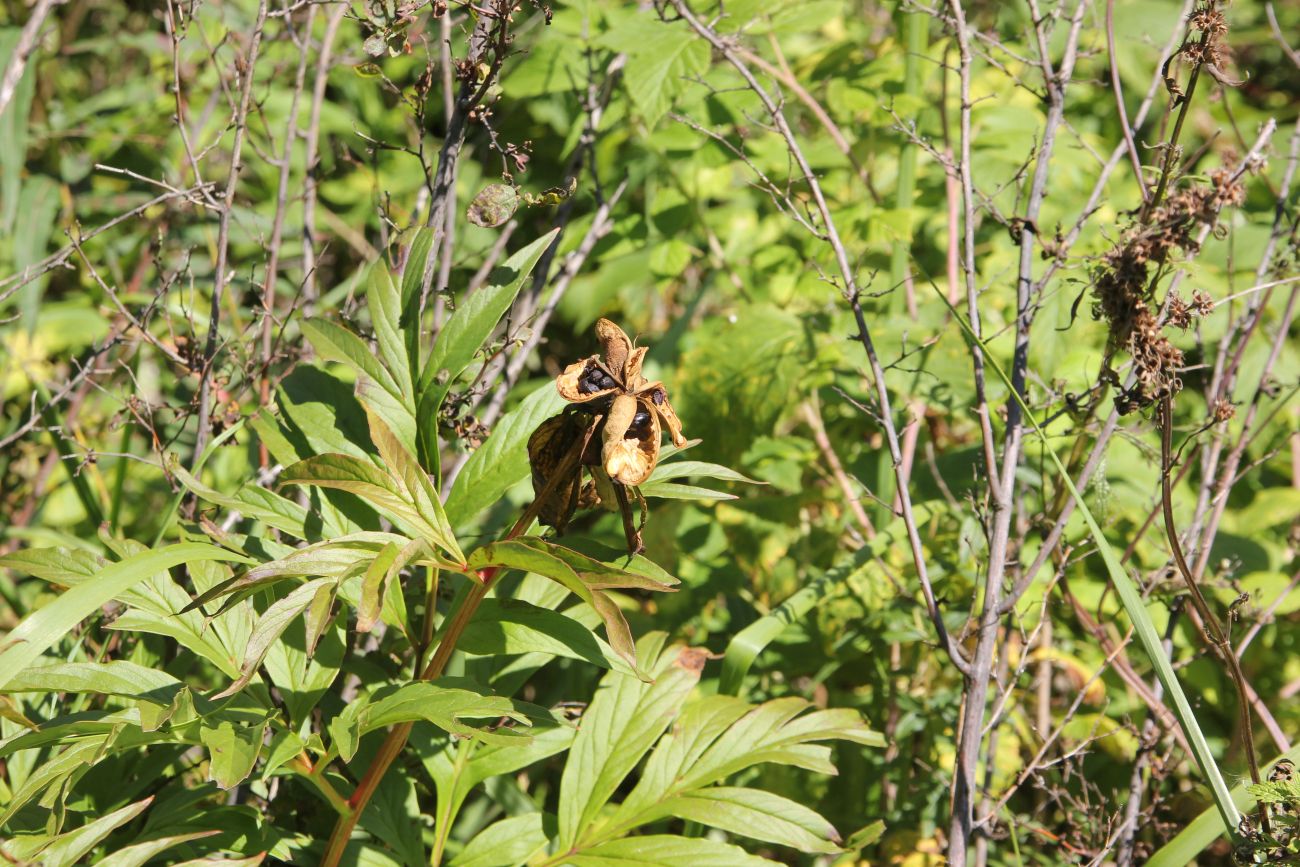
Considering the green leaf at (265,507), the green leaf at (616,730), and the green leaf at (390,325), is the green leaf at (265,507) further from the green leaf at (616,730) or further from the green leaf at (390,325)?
the green leaf at (616,730)

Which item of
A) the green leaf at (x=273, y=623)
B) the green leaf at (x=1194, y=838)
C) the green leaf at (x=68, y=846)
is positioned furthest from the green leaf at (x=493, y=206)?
the green leaf at (x=1194, y=838)

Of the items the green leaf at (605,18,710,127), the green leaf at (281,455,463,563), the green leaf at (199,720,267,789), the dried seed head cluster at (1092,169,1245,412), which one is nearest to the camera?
the green leaf at (199,720,267,789)

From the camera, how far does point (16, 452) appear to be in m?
2.56

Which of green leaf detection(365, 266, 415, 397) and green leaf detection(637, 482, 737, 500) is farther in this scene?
green leaf detection(365, 266, 415, 397)

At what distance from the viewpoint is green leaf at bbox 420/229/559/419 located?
4.66 feet

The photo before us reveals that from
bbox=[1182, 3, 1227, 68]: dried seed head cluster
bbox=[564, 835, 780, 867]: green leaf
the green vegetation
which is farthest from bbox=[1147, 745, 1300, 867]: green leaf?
bbox=[1182, 3, 1227, 68]: dried seed head cluster

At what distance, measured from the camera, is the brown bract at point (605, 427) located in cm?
118

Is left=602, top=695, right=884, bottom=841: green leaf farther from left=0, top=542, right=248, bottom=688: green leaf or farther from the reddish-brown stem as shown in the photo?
left=0, top=542, right=248, bottom=688: green leaf

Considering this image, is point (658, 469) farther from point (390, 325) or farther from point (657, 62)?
point (657, 62)

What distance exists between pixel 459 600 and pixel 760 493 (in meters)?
1.22

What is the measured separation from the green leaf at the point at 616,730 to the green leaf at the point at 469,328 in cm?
52

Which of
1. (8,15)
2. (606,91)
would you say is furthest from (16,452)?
(8,15)

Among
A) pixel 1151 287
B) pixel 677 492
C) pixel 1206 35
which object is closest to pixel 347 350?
pixel 677 492

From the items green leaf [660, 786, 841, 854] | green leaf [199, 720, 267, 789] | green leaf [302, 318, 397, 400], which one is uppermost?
green leaf [302, 318, 397, 400]
